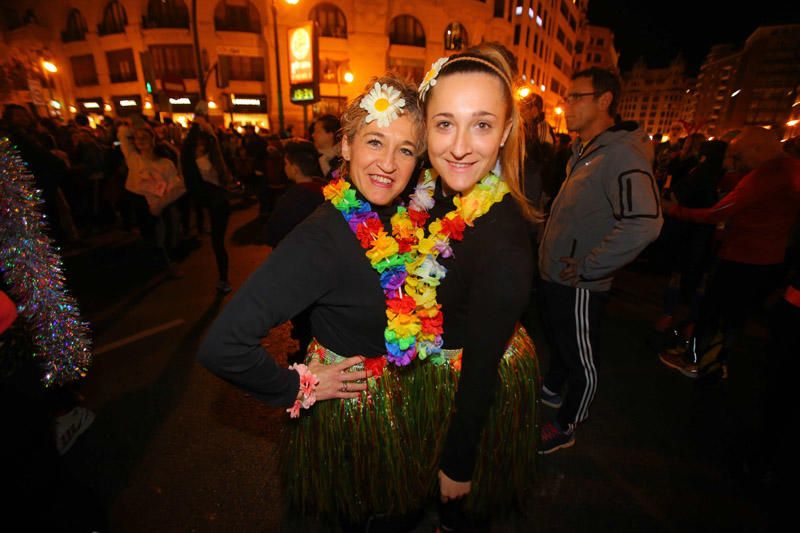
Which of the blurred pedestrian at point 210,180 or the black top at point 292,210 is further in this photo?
the blurred pedestrian at point 210,180

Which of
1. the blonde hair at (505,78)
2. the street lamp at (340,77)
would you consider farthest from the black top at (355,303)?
the street lamp at (340,77)

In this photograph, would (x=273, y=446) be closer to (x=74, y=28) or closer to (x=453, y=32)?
(x=453, y=32)

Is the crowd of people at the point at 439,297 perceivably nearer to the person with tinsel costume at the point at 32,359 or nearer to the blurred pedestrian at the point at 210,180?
the person with tinsel costume at the point at 32,359

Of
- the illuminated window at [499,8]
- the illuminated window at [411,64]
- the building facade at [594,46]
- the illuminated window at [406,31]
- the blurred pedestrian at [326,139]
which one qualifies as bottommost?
the blurred pedestrian at [326,139]

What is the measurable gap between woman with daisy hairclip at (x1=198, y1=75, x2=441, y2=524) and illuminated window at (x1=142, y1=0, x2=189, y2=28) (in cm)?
3207

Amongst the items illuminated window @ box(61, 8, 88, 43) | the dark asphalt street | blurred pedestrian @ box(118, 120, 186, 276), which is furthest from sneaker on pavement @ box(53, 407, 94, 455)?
illuminated window @ box(61, 8, 88, 43)

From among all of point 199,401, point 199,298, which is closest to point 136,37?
point 199,298

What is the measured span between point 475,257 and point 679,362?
376 cm

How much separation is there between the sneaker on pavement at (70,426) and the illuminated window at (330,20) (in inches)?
1108

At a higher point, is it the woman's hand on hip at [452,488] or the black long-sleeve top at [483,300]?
the black long-sleeve top at [483,300]

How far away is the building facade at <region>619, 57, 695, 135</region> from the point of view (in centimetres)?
10751

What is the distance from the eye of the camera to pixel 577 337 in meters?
2.45

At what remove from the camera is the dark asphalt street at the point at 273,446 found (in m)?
2.25

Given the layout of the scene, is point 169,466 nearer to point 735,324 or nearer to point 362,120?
point 362,120
